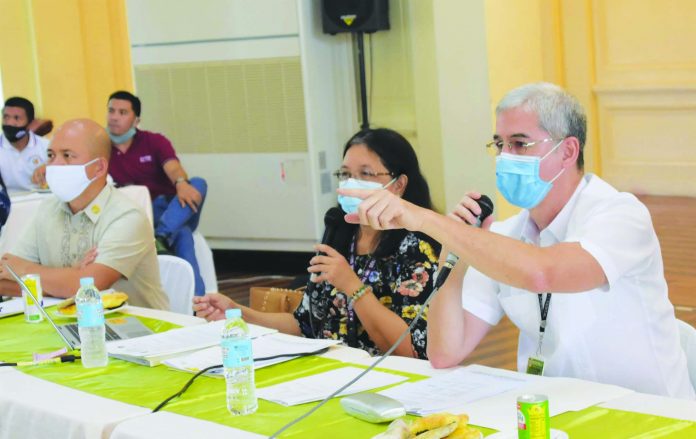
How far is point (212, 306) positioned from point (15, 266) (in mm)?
1115

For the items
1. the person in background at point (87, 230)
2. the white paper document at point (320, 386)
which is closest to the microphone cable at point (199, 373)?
the white paper document at point (320, 386)

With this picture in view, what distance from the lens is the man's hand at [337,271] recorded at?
3273 mm

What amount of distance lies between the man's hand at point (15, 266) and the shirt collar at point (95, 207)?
0.26 metres

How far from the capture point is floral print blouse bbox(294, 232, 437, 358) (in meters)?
3.23

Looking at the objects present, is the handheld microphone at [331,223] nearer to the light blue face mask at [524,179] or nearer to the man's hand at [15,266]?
the light blue face mask at [524,179]

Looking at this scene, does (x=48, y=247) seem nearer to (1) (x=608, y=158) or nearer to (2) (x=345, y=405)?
(2) (x=345, y=405)

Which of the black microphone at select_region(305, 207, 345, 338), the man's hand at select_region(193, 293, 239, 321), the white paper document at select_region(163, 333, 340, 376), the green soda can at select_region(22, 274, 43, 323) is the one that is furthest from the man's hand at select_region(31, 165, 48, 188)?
the white paper document at select_region(163, 333, 340, 376)

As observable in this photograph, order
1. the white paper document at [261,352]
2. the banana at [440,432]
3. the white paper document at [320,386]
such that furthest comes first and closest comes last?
the white paper document at [261,352] < the white paper document at [320,386] < the banana at [440,432]

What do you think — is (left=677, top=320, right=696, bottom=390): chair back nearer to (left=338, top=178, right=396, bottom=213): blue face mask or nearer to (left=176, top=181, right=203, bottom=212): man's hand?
(left=338, top=178, right=396, bottom=213): blue face mask

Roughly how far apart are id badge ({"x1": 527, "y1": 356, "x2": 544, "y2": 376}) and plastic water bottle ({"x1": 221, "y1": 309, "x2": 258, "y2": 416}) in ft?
2.17

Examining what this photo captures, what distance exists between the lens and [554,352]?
8.59 feet

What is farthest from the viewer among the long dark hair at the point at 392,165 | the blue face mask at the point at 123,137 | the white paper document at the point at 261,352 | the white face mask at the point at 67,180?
the blue face mask at the point at 123,137

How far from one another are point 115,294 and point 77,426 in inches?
52.3

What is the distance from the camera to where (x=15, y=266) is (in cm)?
421
